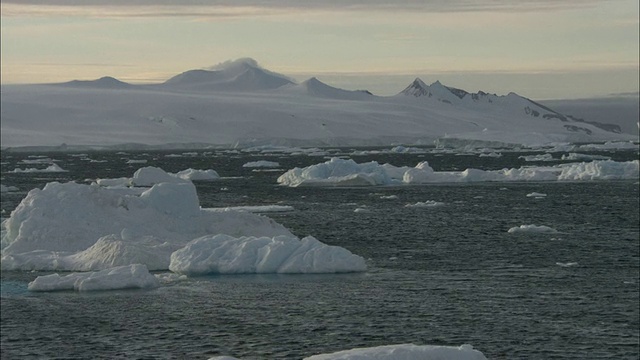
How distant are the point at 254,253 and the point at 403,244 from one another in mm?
9572

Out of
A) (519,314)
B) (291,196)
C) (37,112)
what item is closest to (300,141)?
(37,112)

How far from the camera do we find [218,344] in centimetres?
2066

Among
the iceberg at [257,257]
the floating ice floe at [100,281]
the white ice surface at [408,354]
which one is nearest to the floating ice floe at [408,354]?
the white ice surface at [408,354]

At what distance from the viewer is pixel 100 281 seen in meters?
26.3

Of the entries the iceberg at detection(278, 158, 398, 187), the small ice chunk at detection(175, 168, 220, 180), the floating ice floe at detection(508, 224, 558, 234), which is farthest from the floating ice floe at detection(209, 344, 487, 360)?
the small ice chunk at detection(175, 168, 220, 180)

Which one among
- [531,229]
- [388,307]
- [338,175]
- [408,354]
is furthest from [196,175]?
[408,354]

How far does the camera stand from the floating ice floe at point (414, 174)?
73500mm

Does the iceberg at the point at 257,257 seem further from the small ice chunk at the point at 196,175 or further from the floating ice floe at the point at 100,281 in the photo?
the small ice chunk at the point at 196,175

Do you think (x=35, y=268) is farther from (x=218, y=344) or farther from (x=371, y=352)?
(x=371, y=352)

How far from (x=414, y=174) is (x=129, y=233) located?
46.3m

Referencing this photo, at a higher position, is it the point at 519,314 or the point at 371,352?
the point at 371,352

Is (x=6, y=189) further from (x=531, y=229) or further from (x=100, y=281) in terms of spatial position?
(x=100, y=281)

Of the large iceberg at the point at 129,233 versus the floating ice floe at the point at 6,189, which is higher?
the large iceberg at the point at 129,233

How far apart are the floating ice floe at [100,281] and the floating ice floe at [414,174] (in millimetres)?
45664
